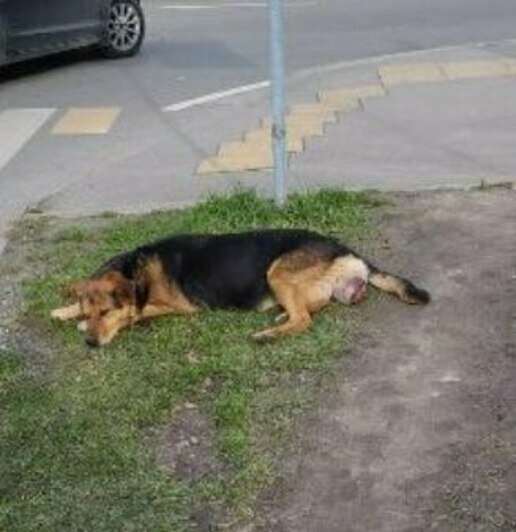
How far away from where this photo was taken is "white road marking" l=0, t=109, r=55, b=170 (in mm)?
9448

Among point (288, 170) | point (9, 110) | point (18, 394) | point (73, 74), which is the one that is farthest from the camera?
point (73, 74)

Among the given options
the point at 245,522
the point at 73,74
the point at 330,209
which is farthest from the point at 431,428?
the point at 73,74

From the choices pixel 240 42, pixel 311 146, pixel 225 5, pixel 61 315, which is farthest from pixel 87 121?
pixel 225 5

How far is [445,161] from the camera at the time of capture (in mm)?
8383

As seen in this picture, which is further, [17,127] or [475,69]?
[475,69]

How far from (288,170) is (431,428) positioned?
4.07 m

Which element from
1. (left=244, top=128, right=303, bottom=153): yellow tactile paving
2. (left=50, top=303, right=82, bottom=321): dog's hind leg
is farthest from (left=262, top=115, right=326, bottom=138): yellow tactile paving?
(left=50, top=303, right=82, bottom=321): dog's hind leg

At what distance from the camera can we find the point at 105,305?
5.48 meters

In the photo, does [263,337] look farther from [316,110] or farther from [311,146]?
[316,110]

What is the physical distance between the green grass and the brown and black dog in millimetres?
86

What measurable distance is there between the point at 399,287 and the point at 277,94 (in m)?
1.89

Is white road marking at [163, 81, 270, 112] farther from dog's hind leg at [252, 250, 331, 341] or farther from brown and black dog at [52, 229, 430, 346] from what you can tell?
dog's hind leg at [252, 250, 331, 341]

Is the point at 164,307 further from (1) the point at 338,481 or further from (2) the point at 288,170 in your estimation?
(2) the point at 288,170

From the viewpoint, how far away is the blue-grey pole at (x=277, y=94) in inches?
276
